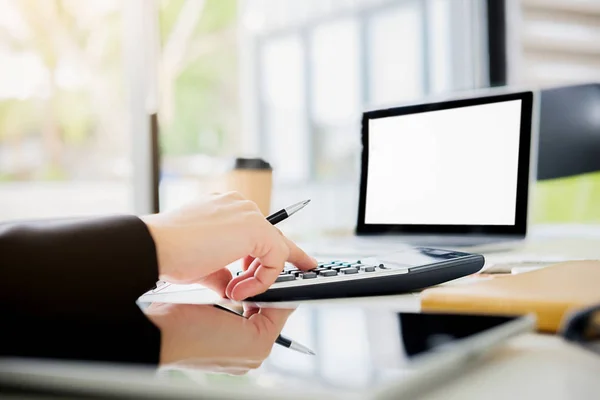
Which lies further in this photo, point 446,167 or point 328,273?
point 446,167

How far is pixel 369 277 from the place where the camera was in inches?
26.4

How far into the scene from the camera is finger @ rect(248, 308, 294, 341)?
44 cm

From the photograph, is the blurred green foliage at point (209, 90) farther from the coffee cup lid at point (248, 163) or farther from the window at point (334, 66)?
the coffee cup lid at point (248, 163)

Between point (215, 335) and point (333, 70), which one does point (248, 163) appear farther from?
point (333, 70)

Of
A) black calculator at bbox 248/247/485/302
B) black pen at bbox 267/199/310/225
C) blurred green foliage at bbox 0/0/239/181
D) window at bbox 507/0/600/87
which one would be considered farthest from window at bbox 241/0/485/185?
black calculator at bbox 248/247/485/302

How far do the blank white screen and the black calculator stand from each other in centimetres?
32

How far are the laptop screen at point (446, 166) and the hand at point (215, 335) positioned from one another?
1.97ft

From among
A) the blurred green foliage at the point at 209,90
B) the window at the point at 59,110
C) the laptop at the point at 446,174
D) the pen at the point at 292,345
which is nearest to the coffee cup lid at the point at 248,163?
the laptop at the point at 446,174

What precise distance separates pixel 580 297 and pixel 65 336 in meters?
0.38

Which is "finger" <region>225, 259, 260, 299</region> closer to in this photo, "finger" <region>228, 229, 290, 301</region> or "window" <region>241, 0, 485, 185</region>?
"finger" <region>228, 229, 290, 301</region>

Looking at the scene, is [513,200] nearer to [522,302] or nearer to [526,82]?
[522,302]

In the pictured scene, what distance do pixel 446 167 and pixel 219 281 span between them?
1.89 ft

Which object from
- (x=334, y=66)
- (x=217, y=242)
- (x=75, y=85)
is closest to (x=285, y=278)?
(x=217, y=242)

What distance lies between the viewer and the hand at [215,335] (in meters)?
0.33
